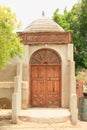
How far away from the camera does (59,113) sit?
45.7ft

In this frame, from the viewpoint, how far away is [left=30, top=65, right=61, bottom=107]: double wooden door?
52.0 ft

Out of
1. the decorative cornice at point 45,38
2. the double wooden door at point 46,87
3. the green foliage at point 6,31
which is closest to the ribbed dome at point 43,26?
the decorative cornice at point 45,38

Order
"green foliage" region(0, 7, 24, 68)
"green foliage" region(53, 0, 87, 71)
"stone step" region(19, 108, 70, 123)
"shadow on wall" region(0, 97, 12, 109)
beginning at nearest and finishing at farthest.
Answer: "green foliage" region(0, 7, 24, 68) → "stone step" region(19, 108, 70, 123) → "shadow on wall" region(0, 97, 12, 109) → "green foliage" region(53, 0, 87, 71)

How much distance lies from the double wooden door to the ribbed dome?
2020 mm

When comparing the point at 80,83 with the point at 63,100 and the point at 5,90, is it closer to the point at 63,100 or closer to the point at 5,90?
the point at 63,100

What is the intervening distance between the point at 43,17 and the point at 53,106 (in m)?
5.09

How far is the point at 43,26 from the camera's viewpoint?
16.4 meters

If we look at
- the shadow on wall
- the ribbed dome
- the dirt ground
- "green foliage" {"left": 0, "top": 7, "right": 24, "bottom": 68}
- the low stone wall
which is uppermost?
the ribbed dome

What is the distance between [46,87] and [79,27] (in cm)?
990

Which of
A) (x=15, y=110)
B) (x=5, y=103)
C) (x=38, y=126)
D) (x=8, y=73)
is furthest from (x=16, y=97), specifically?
(x=8, y=73)

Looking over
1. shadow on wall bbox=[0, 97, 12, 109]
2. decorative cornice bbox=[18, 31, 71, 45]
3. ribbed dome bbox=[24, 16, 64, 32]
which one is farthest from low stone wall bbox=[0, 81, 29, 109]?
ribbed dome bbox=[24, 16, 64, 32]

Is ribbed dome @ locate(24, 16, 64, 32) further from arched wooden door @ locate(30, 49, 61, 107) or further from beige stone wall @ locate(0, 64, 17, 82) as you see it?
beige stone wall @ locate(0, 64, 17, 82)

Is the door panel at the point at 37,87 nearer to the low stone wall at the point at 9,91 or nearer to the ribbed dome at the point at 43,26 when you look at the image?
the low stone wall at the point at 9,91

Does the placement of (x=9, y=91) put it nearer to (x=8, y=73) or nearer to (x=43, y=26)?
(x=8, y=73)
